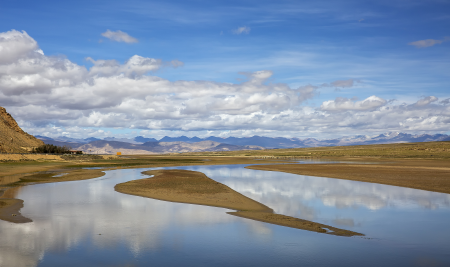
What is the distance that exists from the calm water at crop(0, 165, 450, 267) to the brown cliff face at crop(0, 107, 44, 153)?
64.4 m

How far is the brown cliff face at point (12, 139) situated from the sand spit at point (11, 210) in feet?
197

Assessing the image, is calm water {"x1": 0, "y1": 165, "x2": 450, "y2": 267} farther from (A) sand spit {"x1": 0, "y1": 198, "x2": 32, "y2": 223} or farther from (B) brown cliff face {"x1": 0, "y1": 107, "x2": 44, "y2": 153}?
(B) brown cliff face {"x1": 0, "y1": 107, "x2": 44, "y2": 153}

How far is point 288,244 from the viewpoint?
13719mm

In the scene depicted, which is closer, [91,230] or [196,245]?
[196,245]

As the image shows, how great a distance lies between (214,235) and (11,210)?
1338cm

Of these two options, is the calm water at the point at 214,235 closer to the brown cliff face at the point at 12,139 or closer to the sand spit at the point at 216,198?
the sand spit at the point at 216,198

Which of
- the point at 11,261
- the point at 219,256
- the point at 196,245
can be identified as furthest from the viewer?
the point at 196,245

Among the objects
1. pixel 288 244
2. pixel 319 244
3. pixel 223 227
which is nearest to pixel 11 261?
pixel 223 227

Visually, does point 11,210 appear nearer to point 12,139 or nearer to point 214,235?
point 214,235

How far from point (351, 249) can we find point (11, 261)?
12.6m

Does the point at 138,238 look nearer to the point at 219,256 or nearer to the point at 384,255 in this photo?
the point at 219,256

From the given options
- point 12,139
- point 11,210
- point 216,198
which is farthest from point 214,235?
point 12,139

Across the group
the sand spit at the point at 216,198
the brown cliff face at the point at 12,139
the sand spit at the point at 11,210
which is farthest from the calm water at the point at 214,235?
the brown cliff face at the point at 12,139

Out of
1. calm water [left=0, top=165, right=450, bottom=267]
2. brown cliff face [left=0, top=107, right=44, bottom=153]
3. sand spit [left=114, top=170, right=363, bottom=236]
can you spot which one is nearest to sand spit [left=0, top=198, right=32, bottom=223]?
calm water [left=0, top=165, right=450, bottom=267]
